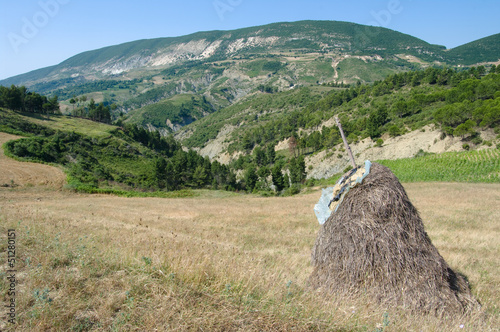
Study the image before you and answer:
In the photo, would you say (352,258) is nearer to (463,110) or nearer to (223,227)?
(223,227)

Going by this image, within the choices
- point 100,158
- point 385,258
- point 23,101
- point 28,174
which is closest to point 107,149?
point 100,158

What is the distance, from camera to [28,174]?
34.1m

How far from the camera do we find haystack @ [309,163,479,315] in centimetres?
492

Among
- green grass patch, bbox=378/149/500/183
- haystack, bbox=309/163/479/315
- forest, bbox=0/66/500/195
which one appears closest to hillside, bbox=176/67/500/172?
forest, bbox=0/66/500/195

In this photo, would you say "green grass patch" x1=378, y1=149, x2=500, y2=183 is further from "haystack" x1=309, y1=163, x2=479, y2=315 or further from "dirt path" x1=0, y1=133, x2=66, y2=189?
"dirt path" x1=0, y1=133, x2=66, y2=189

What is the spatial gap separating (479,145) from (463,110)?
864 cm

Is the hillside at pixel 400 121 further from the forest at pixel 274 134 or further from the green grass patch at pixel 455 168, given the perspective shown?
the green grass patch at pixel 455 168

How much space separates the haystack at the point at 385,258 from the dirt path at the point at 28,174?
1465 inches

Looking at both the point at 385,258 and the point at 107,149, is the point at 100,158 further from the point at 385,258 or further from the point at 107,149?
the point at 385,258

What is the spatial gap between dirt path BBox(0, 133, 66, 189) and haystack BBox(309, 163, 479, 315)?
3720 centimetres

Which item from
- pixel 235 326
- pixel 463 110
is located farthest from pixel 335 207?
pixel 463 110

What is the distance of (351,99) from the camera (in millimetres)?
111812

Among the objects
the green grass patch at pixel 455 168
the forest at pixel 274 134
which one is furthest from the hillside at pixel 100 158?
the green grass patch at pixel 455 168

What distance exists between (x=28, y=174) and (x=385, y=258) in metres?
43.7
